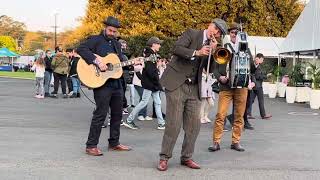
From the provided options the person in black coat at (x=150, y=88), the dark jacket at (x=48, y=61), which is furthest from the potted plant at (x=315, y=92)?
the dark jacket at (x=48, y=61)

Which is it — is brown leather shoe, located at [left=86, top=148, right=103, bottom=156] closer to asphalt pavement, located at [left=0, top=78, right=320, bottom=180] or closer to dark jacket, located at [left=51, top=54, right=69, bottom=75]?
asphalt pavement, located at [left=0, top=78, right=320, bottom=180]

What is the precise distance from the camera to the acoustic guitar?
25.0 ft

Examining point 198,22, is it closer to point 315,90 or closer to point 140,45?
point 140,45

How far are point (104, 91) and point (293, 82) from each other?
45.1ft

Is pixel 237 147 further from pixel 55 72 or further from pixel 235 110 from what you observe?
pixel 55 72

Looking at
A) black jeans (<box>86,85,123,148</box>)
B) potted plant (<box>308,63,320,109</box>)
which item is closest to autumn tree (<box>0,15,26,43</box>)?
potted plant (<box>308,63,320,109</box>)

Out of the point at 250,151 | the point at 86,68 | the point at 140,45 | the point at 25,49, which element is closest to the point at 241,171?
the point at 250,151

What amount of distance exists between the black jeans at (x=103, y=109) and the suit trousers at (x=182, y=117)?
117 centimetres

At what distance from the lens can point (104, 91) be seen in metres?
7.64

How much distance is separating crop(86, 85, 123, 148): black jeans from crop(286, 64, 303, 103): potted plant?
12.9 m

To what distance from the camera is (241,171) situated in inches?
268

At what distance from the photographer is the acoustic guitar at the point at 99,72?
761cm

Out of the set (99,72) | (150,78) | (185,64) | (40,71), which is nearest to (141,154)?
(99,72)

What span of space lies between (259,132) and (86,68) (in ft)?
14.4
